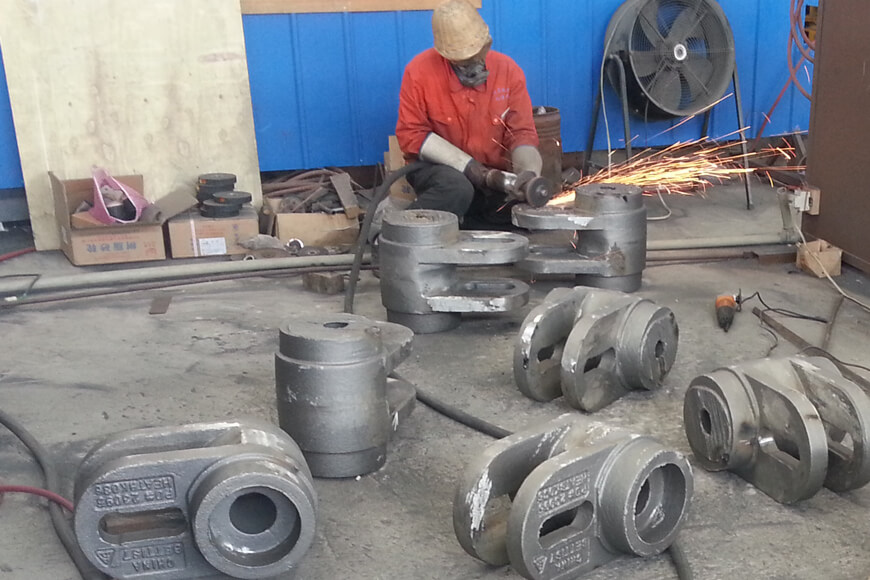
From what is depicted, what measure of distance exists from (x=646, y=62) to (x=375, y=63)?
1.45 m

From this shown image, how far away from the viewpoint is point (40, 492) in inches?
88.5

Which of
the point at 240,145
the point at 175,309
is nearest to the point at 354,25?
the point at 240,145

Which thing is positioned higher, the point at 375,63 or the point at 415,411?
the point at 375,63

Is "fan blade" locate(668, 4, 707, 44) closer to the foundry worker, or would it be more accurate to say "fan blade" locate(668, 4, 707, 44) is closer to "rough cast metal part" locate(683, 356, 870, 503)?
the foundry worker

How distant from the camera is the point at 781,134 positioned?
5824mm

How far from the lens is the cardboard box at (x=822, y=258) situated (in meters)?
3.78

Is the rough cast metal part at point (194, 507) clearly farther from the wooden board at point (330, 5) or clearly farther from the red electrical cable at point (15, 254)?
the wooden board at point (330, 5)

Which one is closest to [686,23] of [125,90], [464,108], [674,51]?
[674,51]

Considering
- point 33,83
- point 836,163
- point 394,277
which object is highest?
point 33,83

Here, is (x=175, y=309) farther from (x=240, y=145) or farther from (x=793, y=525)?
(x=793, y=525)

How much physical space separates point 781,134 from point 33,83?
426cm

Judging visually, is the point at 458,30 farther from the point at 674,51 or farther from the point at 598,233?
the point at 674,51

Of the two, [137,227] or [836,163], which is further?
[137,227]

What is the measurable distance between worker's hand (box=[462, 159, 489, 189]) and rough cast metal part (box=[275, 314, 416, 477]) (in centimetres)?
174
